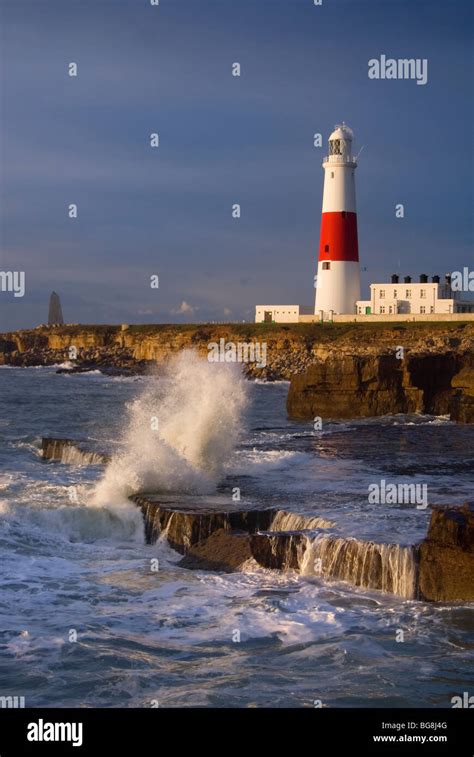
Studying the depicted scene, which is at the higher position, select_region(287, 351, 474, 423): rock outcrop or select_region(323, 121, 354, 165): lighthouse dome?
select_region(323, 121, 354, 165): lighthouse dome

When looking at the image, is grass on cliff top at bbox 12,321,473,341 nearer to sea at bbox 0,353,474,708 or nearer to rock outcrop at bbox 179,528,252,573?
sea at bbox 0,353,474,708

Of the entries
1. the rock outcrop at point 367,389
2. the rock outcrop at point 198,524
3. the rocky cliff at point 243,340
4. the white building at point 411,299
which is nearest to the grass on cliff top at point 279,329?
the rocky cliff at point 243,340

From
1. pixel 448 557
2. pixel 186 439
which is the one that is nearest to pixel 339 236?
pixel 186 439

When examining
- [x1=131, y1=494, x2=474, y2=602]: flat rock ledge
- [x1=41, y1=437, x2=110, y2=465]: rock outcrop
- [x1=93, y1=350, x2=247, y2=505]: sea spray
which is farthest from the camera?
[x1=41, y1=437, x2=110, y2=465]: rock outcrop

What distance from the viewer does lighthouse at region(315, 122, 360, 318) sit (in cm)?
5409

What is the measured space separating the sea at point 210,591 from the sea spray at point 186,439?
4cm

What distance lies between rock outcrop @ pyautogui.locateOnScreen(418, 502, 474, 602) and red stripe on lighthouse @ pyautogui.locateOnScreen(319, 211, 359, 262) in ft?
147

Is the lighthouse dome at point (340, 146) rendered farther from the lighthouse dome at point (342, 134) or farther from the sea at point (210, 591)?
the sea at point (210, 591)

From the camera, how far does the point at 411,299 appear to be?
6359 cm

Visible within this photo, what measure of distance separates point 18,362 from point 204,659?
76.6 m

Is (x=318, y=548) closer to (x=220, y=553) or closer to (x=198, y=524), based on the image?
(x=220, y=553)

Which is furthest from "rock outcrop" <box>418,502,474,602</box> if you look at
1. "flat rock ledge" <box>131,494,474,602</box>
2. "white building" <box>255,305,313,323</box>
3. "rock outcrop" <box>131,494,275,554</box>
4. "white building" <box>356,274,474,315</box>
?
"white building" <box>255,305,313,323</box>
